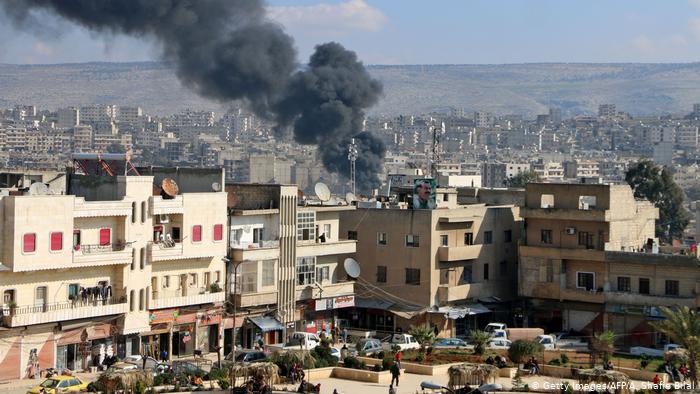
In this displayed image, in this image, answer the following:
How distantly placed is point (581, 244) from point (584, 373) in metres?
14.1

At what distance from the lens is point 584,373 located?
3006cm

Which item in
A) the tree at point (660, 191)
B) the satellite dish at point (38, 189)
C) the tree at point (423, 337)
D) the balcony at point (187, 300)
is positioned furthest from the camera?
the tree at point (660, 191)

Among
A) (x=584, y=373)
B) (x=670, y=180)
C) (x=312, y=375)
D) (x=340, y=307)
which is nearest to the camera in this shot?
(x=584, y=373)

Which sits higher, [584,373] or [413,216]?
[413,216]

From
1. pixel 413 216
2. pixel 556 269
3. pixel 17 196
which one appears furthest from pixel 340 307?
pixel 17 196

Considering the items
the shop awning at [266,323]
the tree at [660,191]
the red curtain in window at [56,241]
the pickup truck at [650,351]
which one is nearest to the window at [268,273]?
the shop awning at [266,323]

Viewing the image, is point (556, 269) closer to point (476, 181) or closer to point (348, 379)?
point (348, 379)

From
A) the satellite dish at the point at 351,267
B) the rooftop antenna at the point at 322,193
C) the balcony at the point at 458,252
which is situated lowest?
the satellite dish at the point at 351,267

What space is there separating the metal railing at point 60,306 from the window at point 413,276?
11.2 metres

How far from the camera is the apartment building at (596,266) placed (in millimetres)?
41531

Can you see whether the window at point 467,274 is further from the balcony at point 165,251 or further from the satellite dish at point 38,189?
the satellite dish at point 38,189

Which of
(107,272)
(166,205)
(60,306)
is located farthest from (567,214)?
(60,306)

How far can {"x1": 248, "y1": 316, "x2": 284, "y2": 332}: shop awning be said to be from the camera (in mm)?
40125

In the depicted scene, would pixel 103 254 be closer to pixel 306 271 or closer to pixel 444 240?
pixel 306 271
